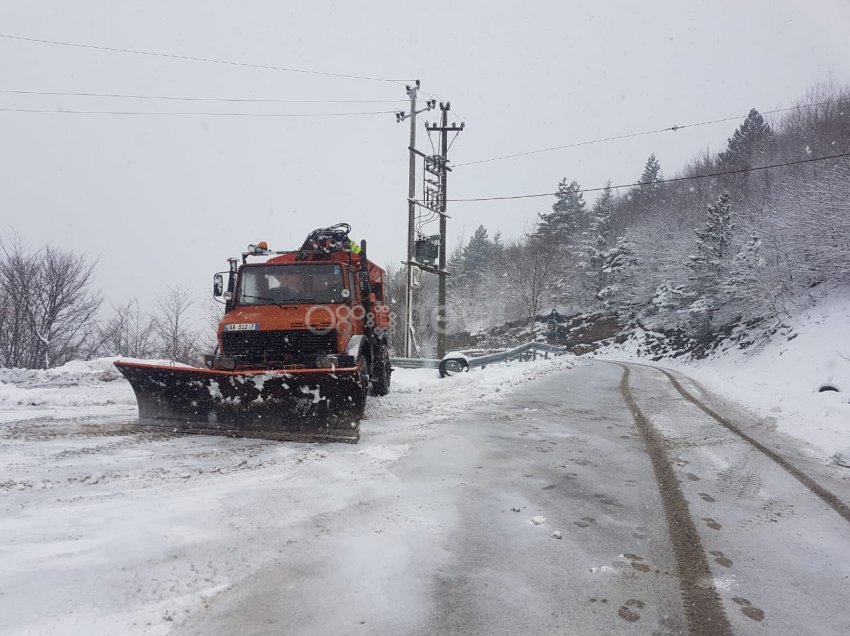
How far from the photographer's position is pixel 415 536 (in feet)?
10.9

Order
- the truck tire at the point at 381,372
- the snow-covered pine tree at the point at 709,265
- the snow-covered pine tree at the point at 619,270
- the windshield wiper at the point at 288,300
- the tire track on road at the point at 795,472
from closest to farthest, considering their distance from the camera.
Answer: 1. the tire track on road at the point at 795,472
2. the windshield wiper at the point at 288,300
3. the truck tire at the point at 381,372
4. the snow-covered pine tree at the point at 709,265
5. the snow-covered pine tree at the point at 619,270

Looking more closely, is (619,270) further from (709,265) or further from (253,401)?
(253,401)

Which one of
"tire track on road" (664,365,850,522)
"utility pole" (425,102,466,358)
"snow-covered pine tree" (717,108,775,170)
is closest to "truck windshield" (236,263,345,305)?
"tire track on road" (664,365,850,522)

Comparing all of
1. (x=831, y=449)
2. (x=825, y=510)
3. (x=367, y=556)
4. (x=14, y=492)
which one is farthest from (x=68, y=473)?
(x=831, y=449)

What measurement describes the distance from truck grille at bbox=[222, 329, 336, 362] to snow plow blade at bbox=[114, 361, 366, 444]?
76cm

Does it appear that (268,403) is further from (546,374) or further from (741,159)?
(741,159)

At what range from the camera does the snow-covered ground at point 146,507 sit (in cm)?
242

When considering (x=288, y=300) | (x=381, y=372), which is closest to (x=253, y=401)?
(x=288, y=300)

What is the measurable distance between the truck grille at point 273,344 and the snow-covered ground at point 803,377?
6.63 m

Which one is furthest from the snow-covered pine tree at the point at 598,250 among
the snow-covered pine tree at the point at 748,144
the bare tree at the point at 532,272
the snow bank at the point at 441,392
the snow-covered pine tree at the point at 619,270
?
the snow bank at the point at 441,392

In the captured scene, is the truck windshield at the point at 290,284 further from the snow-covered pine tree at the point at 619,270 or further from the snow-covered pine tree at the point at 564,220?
the snow-covered pine tree at the point at 564,220

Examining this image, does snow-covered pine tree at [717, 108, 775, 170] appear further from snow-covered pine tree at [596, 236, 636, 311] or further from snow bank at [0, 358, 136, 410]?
snow bank at [0, 358, 136, 410]

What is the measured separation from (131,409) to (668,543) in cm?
790

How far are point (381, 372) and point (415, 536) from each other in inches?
247
